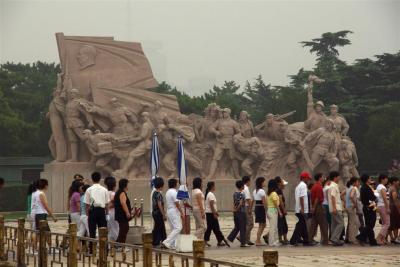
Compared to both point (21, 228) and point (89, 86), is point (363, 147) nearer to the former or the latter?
point (89, 86)

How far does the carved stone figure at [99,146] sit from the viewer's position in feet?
92.9

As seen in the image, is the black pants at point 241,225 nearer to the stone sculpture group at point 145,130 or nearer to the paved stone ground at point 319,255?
the paved stone ground at point 319,255

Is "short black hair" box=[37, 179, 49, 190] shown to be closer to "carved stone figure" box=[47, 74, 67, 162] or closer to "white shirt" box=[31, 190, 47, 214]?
"white shirt" box=[31, 190, 47, 214]

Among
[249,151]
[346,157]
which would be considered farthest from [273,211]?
[346,157]

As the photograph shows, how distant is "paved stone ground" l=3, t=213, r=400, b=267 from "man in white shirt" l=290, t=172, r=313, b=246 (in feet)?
1.29

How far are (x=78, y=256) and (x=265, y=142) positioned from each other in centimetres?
1849

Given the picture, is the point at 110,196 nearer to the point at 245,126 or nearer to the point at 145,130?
the point at 145,130

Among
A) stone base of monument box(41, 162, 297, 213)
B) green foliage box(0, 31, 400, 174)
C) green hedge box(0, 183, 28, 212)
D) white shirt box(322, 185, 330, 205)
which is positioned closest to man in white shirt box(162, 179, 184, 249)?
white shirt box(322, 185, 330, 205)

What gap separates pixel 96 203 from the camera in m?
14.5

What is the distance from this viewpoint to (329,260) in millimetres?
14273

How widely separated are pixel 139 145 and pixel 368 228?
40.8 ft

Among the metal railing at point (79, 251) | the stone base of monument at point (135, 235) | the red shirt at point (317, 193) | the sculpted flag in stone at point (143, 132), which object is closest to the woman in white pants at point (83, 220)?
the stone base of monument at point (135, 235)

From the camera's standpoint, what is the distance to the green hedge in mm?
36656

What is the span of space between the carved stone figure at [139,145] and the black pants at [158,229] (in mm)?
12578
